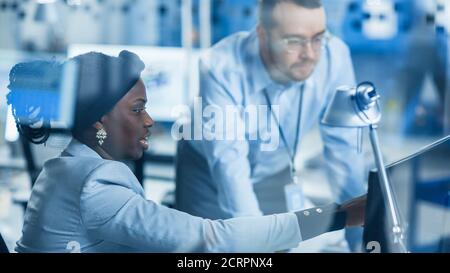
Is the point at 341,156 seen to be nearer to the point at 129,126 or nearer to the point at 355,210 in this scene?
the point at 355,210

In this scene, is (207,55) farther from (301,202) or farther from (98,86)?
(301,202)

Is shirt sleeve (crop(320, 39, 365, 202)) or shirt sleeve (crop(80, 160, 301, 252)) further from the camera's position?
shirt sleeve (crop(320, 39, 365, 202))

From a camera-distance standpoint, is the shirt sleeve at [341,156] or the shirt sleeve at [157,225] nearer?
the shirt sleeve at [157,225]

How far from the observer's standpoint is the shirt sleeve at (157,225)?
170cm

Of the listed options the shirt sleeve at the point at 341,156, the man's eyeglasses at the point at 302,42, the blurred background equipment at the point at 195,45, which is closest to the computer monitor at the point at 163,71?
the blurred background equipment at the point at 195,45

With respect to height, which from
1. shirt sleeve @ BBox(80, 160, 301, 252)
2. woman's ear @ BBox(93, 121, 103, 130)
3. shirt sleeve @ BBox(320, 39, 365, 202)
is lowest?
shirt sleeve @ BBox(80, 160, 301, 252)

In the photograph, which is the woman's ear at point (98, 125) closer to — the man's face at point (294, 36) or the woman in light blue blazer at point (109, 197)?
the woman in light blue blazer at point (109, 197)

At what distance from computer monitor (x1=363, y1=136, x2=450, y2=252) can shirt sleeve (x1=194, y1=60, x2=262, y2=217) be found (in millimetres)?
348

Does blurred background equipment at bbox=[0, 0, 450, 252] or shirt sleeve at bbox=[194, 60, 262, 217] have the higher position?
blurred background equipment at bbox=[0, 0, 450, 252]

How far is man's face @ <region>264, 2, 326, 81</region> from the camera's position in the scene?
5.81 ft

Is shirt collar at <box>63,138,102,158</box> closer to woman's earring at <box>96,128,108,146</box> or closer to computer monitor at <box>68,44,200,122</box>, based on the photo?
woman's earring at <box>96,128,108,146</box>

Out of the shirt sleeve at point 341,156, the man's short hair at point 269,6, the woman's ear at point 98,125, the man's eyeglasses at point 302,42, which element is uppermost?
the man's short hair at point 269,6

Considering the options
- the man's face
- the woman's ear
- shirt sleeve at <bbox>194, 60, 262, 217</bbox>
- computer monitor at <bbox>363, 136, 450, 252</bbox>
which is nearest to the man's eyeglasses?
the man's face
